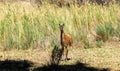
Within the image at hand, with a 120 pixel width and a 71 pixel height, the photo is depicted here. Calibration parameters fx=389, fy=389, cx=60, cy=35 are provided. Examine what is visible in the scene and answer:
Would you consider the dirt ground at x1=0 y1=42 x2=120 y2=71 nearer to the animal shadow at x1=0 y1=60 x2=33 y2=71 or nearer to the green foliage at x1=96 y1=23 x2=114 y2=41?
the animal shadow at x1=0 y1=60 x2=33 y2=71

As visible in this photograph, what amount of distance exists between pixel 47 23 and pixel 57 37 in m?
0.86

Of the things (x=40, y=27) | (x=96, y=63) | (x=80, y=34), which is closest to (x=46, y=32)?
(x=40, y=27)

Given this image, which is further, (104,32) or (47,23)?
(47,23)

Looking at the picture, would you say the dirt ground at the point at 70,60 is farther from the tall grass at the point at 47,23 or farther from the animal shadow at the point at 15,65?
the tall grass at the point at 47,23

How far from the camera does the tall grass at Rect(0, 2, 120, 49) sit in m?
10.7

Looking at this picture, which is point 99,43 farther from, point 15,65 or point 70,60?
point 15,65

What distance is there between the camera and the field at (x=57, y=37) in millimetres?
8792

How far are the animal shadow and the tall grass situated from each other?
5.07 ft

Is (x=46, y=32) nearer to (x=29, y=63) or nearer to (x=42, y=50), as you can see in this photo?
(x=42, y=50)

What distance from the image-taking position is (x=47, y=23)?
11633 mm

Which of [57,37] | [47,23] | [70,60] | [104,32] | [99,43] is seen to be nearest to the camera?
[70,60]

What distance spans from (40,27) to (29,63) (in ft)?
8.91

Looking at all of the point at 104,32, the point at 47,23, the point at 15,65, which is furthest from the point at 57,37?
the point at 15,65

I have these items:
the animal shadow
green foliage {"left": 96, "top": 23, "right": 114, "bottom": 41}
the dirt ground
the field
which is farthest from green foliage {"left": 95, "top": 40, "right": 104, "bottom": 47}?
the animal shadow
